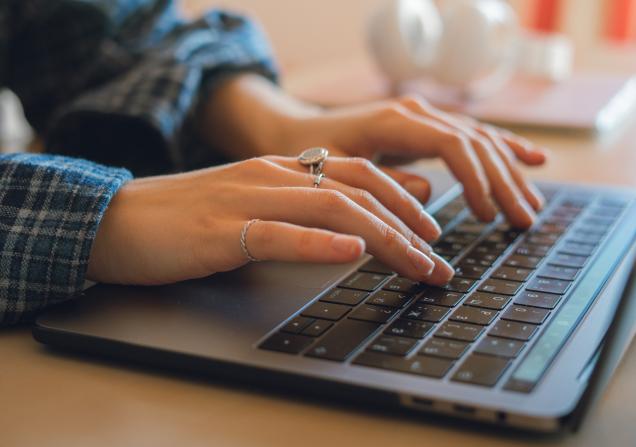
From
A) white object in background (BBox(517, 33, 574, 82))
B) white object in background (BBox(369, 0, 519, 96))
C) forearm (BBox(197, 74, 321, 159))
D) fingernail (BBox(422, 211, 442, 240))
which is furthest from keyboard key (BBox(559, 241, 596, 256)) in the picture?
white object in background (BBox(517, 33, 574, 82))

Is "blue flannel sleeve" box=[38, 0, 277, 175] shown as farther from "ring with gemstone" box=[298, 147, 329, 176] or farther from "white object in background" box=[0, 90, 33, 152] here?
"white object in background" box=[0, 90, 33, 152]

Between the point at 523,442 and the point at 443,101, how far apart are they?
86cm

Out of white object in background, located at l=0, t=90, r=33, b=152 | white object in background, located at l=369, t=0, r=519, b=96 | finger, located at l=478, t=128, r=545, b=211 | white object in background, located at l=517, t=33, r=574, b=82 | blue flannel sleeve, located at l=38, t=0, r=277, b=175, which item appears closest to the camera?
finger, located at l=478, t=128, r=545, b=211

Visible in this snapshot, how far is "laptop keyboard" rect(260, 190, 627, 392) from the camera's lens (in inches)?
17.3

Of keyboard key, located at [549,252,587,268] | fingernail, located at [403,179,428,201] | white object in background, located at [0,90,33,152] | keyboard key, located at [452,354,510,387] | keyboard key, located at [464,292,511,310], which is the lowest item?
white object in background, located at [0,90,33,152]

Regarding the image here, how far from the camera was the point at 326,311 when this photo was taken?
51 cm

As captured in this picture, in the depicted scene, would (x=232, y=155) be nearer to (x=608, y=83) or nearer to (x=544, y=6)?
A: (x=608, y=83)

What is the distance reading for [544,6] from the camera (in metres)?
2.34

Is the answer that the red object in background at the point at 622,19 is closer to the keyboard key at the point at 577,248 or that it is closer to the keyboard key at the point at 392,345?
the keyboard key at the point at 577,248

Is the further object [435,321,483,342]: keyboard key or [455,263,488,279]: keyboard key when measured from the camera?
[455,263,488,279]: keyboard key

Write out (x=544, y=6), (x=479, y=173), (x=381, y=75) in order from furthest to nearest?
1. (x=544, y=6)
2. (x=381, y=75)
3. (x=479, y=173)

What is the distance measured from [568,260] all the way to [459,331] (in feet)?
0.56

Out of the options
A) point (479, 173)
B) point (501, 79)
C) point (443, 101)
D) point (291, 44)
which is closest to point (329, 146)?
point (479, 173)

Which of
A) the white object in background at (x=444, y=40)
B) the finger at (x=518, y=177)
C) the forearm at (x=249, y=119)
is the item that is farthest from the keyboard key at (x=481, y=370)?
the white object in background at (x=444, y=40)
